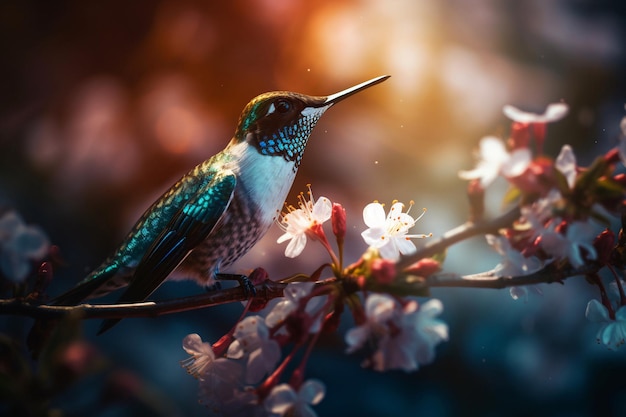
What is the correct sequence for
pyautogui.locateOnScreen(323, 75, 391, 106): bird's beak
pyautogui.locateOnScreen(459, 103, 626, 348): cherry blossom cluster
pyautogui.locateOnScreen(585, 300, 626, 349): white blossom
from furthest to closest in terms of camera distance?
pyautogui.locateOnScreen(323, 75, 391, 106): bird's beak
pyautogui.locateOnScreen(585, 300, 626, 349): white blossom
pyautogui.locateOnScreen(459, 103, 626, 348): cherry blossom cluster

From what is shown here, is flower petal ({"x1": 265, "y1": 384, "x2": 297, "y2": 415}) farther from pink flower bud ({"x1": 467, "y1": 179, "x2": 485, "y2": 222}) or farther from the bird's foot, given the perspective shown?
pink flower bud ({"x1": 467, "y1": 179, "x2": 485, "y2": 222})

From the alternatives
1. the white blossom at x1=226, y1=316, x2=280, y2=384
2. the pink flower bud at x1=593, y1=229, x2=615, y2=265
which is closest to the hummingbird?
the white blossom at x1=226, y1=316, x2=280, y2=384

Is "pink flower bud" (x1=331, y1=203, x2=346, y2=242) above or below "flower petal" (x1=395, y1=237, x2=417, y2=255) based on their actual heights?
above

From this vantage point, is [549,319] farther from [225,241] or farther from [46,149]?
[46,149]

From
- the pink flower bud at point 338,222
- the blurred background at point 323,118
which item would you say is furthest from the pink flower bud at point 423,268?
the blurred background at point 323,118

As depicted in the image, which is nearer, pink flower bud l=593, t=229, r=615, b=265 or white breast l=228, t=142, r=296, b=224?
pink flower bud l=593, t=229, r=615, b=265

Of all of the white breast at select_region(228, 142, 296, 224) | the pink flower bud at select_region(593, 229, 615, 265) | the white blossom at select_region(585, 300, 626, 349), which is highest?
the white breast at select_region(228, 142, 296, 224)

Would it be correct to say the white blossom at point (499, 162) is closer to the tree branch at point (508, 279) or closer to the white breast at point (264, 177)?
the tree branch at point (508, 279)

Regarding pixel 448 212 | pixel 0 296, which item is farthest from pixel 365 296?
pixel 0 296
